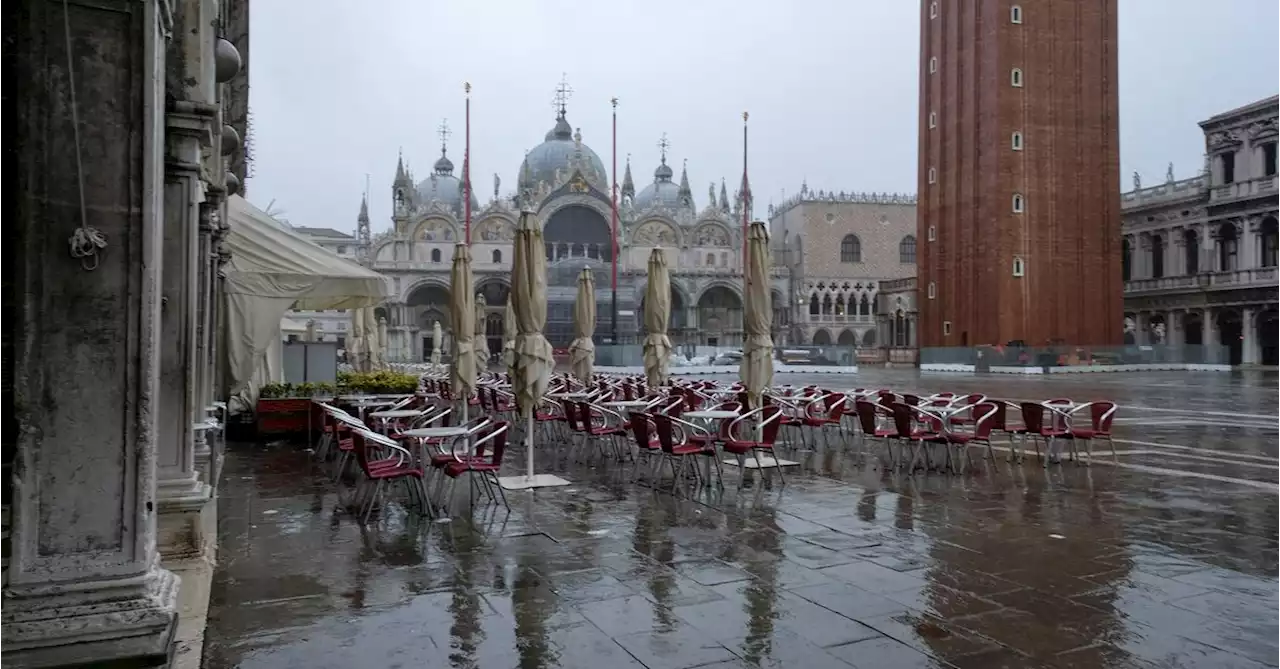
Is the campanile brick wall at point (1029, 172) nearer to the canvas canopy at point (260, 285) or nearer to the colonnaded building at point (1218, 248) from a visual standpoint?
the colonnaded building at point (1218, 248)

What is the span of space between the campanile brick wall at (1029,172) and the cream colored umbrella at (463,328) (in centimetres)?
3293

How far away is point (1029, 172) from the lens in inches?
1582

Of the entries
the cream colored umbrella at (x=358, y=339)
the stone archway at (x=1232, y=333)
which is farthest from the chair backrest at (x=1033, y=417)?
the stone archway at (x=1232, y=333)

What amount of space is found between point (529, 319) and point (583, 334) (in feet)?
23.4

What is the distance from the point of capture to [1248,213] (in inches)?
1705

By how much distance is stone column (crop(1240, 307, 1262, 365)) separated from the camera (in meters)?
42.6

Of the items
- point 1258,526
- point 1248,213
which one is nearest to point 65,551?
point 1258,526

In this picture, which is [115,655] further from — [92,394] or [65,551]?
[92,394]

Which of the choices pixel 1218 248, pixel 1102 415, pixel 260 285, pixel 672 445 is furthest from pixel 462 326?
pixel 1218 248

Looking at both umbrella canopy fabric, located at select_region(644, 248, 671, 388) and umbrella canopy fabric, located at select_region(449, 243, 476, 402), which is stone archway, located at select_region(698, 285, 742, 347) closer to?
umbrella canopy fabric, located at select_region(644, 248, 671, 388)

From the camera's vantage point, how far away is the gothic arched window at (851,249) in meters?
65.3

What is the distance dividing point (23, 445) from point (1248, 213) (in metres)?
50.9

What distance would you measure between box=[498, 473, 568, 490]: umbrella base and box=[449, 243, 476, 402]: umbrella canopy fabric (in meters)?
2.57

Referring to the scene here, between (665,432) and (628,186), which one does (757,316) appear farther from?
(628,186)
